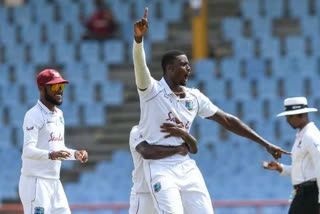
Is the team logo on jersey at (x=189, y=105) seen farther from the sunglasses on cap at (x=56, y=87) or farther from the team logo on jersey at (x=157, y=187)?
the sunglasses on cap at (x=56, y=87)

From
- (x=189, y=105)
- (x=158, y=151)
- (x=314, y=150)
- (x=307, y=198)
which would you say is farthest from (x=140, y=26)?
(x=307, y=198)

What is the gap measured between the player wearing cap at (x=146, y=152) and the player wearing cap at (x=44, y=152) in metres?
0.51

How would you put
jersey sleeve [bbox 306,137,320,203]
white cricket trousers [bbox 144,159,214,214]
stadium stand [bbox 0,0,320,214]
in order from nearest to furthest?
white cricket trousers [bbox 144,159,214,214], jersey sleeve [bbox 306,137,320,203], stadium stand [bbox 0,0,320,214]

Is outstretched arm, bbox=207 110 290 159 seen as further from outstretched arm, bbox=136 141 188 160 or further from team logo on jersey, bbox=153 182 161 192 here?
team logo on jersey, bbox=153 182 161 192

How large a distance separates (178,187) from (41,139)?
4.91 ft

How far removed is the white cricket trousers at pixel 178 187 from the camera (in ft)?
27.2

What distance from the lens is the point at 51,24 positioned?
21.6 metres

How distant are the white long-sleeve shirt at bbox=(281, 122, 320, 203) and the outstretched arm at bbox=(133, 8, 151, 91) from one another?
1859 mm

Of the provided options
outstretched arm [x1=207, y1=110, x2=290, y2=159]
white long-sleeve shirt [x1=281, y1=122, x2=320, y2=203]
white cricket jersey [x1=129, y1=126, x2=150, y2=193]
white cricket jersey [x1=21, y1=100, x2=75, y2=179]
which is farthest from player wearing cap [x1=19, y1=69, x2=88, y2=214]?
white long-sleeve shirt [x1=281, y1=122, x2=320, y2=203]

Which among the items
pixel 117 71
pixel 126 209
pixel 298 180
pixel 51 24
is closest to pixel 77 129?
pixel 117 71

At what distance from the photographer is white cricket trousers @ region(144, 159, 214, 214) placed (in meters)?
8.29

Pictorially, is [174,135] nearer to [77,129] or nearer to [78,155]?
[78,155]

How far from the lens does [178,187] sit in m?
8.38

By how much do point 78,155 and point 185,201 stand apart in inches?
43.9
